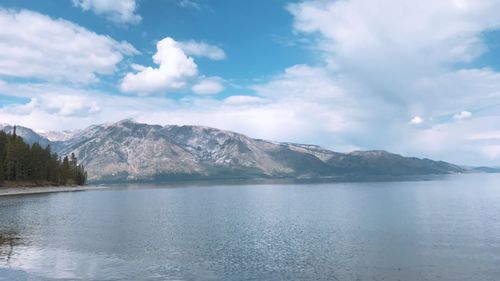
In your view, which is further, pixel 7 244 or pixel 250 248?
pixel 250 248

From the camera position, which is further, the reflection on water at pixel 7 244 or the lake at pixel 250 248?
the reflection on water at pixel 7 244

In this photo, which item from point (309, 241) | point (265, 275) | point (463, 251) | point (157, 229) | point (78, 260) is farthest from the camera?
point (157, 229)

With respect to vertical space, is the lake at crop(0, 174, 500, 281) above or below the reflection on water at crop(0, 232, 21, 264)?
below

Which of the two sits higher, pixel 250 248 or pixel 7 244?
pixel 7 244

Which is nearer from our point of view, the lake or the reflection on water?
the lake

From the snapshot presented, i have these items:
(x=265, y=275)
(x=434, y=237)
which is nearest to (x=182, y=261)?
(x=265, y=275)

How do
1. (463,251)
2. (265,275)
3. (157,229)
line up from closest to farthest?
(265,275), (463,251), (157,229)

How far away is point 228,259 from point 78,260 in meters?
19.1

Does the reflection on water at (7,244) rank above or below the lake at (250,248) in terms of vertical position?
above

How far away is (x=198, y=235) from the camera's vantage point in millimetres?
78938

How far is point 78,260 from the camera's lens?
2120 inches

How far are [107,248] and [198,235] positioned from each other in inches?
759

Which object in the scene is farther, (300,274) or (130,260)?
(130,260)

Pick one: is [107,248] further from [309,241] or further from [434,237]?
[434,237]
